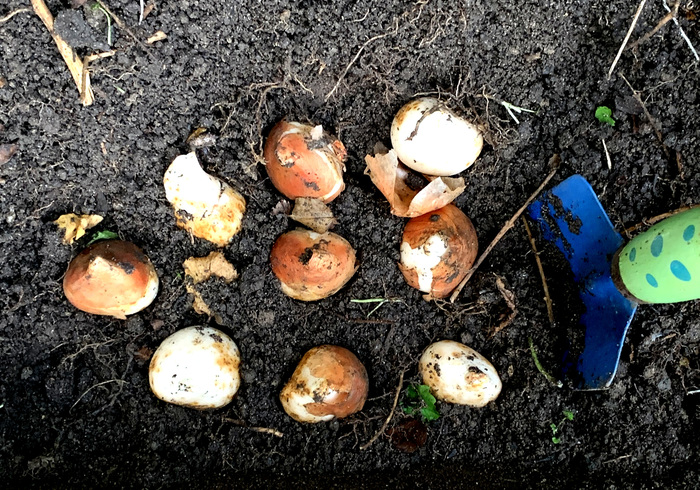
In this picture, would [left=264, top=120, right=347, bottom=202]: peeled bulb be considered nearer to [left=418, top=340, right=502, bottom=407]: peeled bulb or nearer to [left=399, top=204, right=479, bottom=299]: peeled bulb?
[left=399, top=204, right=479, bottom=299]: peeled bulb

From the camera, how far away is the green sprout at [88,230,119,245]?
6.16ft

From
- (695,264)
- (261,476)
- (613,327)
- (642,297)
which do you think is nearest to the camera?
(695,264)

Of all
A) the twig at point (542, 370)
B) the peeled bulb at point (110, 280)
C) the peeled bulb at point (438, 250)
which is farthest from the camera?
the twig at point (542, 370)

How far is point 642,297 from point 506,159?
704 mm

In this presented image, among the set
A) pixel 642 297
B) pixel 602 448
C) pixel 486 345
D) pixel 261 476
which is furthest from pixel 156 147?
pixel 602 448

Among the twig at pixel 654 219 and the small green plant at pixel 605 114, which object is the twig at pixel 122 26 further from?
the twig at pixel 654 219

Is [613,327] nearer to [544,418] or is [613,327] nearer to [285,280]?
[544,418]

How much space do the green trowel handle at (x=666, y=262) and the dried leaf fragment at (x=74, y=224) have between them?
1.70 meters

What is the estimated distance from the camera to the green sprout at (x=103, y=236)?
1.88 meters

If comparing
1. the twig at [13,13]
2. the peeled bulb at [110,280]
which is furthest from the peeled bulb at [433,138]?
the twig at [13,13]

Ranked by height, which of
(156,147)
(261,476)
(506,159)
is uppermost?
(506,159)

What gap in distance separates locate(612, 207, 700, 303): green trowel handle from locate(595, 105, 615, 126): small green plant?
575 millimetres

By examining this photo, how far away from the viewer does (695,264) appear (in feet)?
4.30

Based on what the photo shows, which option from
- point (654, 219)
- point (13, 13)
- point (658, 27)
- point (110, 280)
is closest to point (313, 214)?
point (110, 280)
